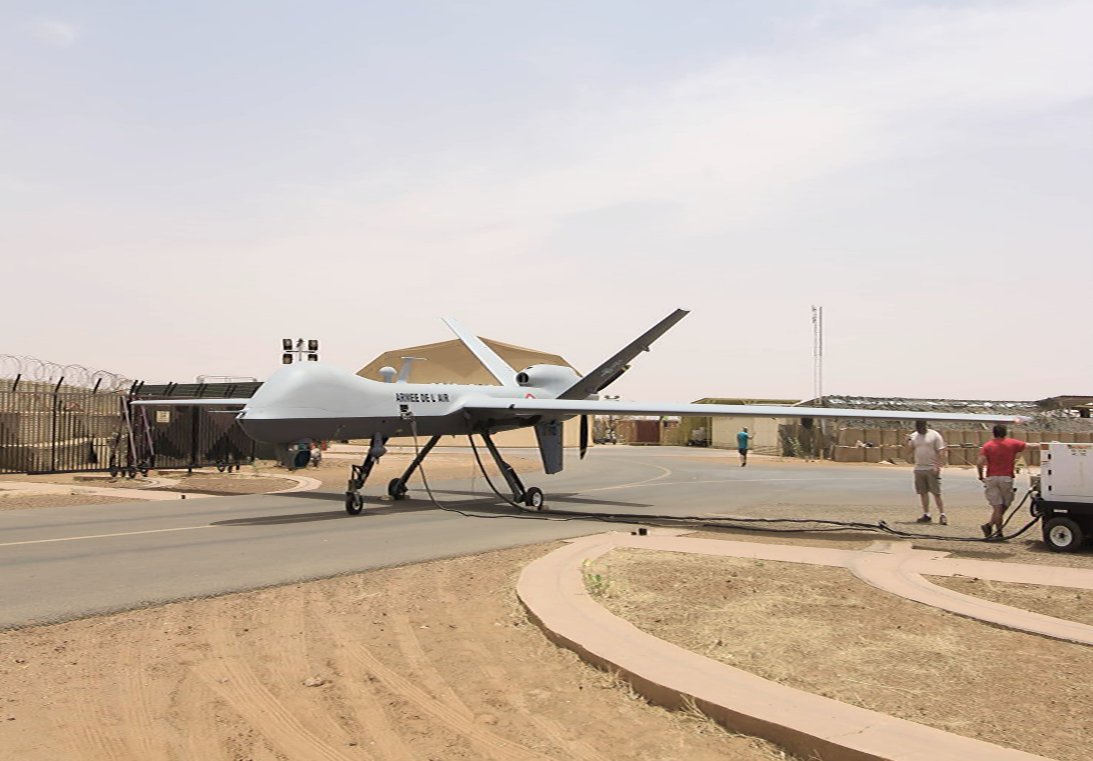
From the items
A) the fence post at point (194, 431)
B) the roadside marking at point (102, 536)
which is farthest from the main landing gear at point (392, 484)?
the fence post at point (194, 431)

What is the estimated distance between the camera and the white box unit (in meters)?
11.7

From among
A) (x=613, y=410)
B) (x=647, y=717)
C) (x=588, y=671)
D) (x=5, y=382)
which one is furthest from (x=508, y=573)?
(x=5, y=382)

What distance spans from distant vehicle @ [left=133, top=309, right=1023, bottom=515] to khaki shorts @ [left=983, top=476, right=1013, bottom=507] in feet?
3.22

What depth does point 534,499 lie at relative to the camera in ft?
59.3

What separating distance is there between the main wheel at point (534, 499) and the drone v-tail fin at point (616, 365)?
11.7 ft

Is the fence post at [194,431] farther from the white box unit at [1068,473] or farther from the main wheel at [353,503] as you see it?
the white box unit at [1068,473]

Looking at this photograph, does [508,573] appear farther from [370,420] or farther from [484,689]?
[370,420]

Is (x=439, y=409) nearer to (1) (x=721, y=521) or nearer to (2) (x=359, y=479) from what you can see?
(2) (x=359, y=479)

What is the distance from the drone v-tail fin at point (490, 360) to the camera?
844 inches

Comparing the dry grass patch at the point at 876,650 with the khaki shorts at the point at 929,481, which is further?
the khaki shorts at the point at 929,481

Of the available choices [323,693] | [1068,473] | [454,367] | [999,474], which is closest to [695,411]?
[999,474]

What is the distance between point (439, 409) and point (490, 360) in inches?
184

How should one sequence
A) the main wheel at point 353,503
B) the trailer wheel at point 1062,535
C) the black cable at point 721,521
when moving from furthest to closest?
1. the main wheel at point 353,503
2. the black cable at point 721,521
3. the trailer wheel at point 1062,535

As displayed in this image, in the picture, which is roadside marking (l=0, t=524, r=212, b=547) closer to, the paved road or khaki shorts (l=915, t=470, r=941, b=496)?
the paved road
